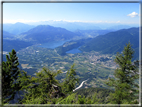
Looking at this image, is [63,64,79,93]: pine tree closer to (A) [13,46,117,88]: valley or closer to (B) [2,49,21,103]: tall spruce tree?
(B) [2,49,21,103]: tall spruce tree

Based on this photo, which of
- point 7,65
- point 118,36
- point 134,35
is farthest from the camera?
point 118,36

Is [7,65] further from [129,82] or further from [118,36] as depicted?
[118,36]

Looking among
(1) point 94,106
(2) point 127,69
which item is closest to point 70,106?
(1) point 94,106

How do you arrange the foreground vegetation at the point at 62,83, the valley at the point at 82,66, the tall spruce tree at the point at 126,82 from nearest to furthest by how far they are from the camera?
the foreground vegetation at the point at 62,83
the tall spruce tree at the point at 126,82
the valley at the point at 82,66

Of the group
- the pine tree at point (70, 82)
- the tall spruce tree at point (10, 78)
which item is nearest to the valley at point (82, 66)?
the pine tree at point (70, 82)

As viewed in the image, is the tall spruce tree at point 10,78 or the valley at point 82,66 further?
the valley at point 82,66

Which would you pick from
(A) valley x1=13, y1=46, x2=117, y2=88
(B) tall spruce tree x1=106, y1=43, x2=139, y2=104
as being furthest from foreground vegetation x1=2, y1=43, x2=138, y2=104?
(A) valley x1=13, y1=46, x2=117, y2=88

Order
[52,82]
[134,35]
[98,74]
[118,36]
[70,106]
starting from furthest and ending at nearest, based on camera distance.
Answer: [118,36]
[134,35]
[98,74]
[52,82]
[70,106]

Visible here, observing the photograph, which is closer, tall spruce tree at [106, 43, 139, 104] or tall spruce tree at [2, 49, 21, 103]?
tall spruce tree at [106, 43, 139, 104]

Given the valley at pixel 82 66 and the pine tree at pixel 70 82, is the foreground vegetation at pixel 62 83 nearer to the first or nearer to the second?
the pine tree at pixel 70 82
